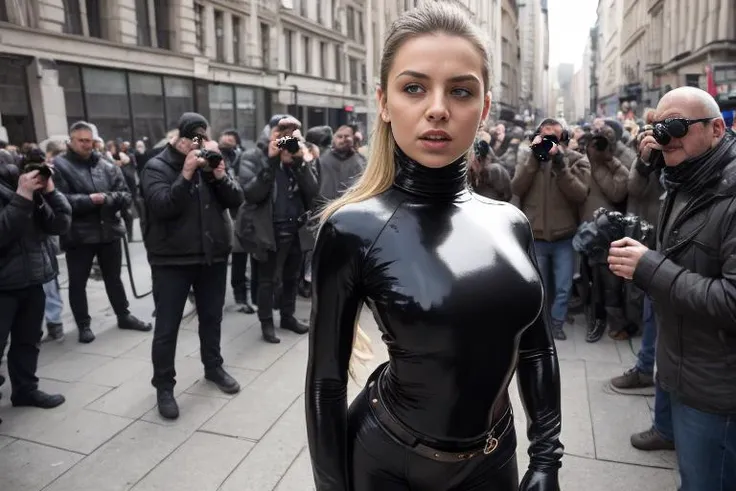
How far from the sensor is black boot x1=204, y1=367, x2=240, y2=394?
437 centimetres

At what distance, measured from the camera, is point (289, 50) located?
27016 millimetres

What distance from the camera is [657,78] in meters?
43.4

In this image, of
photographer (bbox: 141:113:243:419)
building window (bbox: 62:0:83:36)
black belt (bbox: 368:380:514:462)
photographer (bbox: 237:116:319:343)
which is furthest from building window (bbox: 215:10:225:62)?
black belt (bbox: 368:380:514:462)

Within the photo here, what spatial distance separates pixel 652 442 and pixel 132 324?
480 centimetres

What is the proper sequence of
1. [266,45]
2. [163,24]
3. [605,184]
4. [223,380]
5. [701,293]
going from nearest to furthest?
[701,293] → [223,380] → [605,184] → [163,24] → [266,45]

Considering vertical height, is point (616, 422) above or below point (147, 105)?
below

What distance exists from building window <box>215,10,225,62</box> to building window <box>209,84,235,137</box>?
1.18 metres

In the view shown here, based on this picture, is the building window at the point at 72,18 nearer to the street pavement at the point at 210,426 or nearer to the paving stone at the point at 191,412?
the street pavement at the point at 210,426

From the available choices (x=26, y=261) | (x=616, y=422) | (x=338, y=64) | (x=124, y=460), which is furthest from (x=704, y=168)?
(x=338, y=64)

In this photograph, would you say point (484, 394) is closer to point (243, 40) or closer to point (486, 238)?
point (486, 238)

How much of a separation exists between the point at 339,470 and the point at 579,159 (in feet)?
15.0

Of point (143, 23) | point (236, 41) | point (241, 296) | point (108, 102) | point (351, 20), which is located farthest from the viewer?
point (351, 20)

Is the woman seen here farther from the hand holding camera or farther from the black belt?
the hand holding camera

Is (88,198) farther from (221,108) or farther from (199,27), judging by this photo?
(221,108)
